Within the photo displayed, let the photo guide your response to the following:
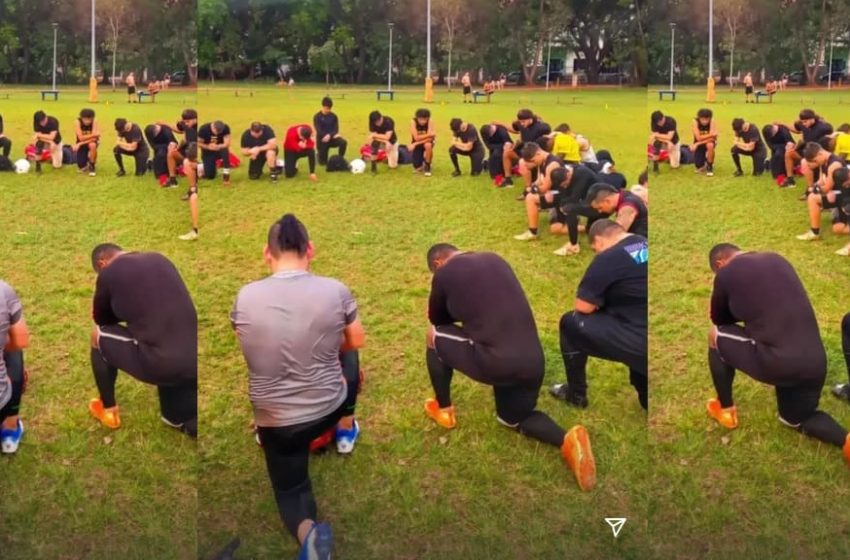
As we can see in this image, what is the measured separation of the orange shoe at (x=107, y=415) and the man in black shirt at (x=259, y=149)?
3.80 ft

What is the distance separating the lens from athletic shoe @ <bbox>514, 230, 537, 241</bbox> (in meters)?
3.60

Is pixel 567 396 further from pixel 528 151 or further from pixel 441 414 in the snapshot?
pixel 528 151

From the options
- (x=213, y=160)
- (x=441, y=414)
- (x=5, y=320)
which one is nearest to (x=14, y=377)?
(x=5, y=320)

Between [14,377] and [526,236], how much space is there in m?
2.29

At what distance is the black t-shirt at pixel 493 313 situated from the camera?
3285 mm

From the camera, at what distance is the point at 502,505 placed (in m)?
3.26

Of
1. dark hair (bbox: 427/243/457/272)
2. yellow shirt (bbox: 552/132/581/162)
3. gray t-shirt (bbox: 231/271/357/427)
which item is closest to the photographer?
gray t-shirt (bbox: 231/271/357/427)

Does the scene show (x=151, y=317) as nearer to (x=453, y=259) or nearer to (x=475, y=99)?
(x=453, y=259)

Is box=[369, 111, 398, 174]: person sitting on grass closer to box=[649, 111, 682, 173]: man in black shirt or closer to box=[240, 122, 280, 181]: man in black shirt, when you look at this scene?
box=[240, 122, 280, 181]: man in black shirt

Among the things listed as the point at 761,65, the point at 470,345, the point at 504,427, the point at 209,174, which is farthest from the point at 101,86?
the point at 761,65

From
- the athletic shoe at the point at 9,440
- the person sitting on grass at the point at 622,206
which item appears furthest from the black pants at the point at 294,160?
the athletic shoe at the point at 9,440

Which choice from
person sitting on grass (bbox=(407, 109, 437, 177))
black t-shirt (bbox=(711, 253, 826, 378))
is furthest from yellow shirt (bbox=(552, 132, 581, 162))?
black t-shirt (bbox=(711, 253, 826, 378))

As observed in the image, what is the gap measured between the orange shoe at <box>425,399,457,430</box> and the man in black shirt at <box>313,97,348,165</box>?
→ 1178 mm

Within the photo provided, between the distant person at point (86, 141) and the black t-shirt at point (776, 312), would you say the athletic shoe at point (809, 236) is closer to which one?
the black t-shirt at point (776, 312)
